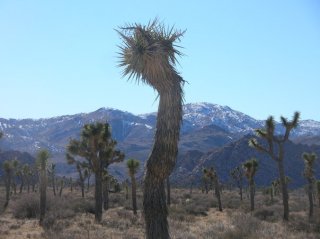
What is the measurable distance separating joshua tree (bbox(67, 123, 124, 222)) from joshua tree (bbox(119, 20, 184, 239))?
1727cm

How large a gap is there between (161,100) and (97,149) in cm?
1934

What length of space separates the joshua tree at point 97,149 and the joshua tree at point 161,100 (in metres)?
17.3

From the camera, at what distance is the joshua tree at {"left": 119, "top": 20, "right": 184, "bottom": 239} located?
12.6 metres

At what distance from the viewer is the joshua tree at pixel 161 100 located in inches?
494

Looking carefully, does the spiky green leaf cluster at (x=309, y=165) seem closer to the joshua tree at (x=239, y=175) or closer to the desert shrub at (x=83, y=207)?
the desert shrub at (x=83, y=207)

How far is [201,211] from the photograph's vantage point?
3934cm

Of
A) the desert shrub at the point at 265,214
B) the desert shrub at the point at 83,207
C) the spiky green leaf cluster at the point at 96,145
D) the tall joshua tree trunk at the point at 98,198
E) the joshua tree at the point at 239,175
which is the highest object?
the spiky green leaf cluster at the point at 96,145

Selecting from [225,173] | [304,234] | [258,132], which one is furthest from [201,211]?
[225,173]

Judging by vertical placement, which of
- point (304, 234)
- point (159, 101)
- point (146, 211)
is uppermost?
point (159, 101)

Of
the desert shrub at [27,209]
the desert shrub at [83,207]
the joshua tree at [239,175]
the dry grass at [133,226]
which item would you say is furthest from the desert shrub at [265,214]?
the joshua tree at [239,175]

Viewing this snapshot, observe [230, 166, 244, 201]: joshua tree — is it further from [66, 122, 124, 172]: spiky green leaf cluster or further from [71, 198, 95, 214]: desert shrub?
[66, 122, 124, 172]: spiky green leaf cluster

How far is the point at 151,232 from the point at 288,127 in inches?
731

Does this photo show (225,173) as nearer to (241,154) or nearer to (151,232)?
(241,154)

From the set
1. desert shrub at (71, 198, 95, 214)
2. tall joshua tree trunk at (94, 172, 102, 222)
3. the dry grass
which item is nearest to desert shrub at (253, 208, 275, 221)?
the dry grass
